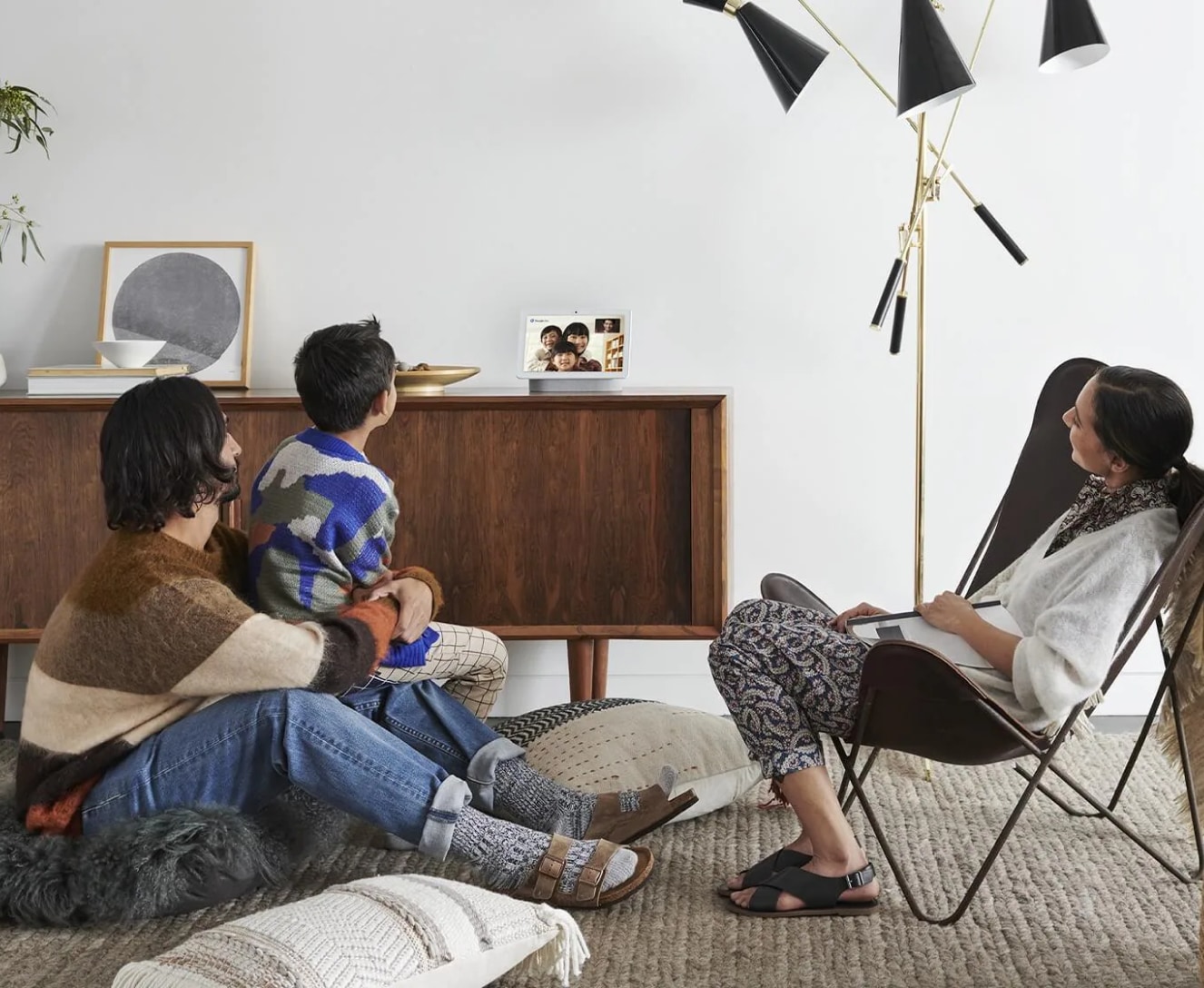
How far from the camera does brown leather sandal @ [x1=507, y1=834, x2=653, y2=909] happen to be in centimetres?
204

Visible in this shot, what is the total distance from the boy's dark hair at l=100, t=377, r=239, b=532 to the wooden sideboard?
977 millimetres

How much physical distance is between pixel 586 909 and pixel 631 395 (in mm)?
1249

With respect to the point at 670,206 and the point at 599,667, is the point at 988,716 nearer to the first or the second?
the point at 599,667

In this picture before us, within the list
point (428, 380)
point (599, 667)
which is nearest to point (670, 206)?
point (428, 380)

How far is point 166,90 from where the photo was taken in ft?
11.0

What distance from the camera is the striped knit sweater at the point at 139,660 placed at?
1.92 m

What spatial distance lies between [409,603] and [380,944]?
72 cm

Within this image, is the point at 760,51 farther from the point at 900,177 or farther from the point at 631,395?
the point at 631,395

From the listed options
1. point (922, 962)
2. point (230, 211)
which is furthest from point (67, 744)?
point (230, 211)

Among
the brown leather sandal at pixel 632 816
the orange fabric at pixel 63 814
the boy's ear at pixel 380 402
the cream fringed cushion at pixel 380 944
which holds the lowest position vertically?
the brown leather sandal at pixel 632 816

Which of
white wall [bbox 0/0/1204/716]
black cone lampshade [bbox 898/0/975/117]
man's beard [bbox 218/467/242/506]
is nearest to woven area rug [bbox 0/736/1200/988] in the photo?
man's beard [bbox 218/467/242/506]

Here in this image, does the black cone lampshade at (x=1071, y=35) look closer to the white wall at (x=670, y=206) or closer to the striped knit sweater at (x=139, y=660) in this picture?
the white wall at (x=670, y=206)

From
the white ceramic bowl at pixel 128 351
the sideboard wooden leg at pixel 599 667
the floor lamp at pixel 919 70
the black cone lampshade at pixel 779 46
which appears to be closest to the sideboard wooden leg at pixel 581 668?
the sideboard wooden leg at pixel 599 667

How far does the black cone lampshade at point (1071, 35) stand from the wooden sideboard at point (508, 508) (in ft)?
3.78
